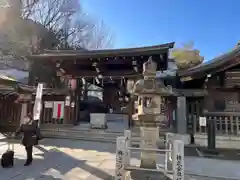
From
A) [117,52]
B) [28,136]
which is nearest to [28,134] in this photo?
[28,136]

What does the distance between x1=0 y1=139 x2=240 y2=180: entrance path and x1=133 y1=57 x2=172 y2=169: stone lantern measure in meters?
1.17

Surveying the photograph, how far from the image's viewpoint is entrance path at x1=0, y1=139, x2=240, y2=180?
5.24m

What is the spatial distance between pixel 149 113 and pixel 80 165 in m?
3.05

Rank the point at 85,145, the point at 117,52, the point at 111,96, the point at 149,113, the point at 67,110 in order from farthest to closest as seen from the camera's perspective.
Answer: the point at 111,96, the point at 67,110, the point at 117,52, the point at 85,145, the point at 149,113

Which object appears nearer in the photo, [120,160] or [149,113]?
[120,160]

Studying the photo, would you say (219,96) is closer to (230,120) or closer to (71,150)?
(230,120)

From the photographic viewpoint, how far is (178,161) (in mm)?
4324

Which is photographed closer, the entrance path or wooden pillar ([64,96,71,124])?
the entrance path

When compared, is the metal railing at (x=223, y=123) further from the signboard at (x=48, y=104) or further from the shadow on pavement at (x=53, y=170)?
the signboard at (x=48, y=104)

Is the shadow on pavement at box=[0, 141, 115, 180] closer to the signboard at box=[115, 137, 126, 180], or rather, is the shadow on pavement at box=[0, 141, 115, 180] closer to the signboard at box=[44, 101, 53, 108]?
the signboard at box=[115, 137, 126, 180]

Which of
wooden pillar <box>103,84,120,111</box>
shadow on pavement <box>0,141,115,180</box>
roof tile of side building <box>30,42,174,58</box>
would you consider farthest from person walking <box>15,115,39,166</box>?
wooden pillar <box>103,84,120,111</box>

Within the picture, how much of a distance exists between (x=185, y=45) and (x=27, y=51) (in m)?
21.9

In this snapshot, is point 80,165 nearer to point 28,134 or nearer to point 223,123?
point 28,134

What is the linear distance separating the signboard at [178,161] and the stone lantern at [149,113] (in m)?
0.84
